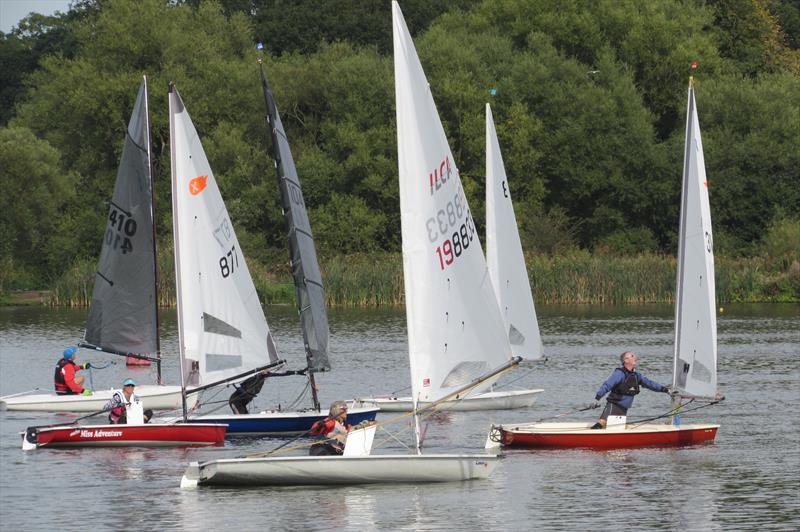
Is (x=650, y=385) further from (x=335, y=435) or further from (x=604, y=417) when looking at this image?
(x=335, y=435)

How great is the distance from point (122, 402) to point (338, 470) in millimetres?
6223

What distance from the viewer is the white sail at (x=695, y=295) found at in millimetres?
28531

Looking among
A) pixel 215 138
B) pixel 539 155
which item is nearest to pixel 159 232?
pixel 215 138

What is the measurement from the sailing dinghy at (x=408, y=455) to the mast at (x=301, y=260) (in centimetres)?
595

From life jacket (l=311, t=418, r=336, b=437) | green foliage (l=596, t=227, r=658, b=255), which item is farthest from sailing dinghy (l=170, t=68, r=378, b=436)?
green foliage (l=596, t=227, r=658, b=255)

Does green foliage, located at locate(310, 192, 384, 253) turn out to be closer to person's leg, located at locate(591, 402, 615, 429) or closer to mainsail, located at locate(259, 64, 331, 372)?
mainsail, located at locate(259, 64, 331, 372)

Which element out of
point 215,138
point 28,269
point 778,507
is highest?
point 215,138

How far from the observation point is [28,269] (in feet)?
266

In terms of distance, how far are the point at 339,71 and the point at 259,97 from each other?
4.78 meters

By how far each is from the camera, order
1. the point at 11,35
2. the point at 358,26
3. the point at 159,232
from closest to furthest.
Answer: the point at 159,232 → the point at 358,26 → the point at 11,35

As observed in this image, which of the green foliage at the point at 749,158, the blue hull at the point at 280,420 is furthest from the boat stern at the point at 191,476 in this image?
the green foliage at the point at 749,158

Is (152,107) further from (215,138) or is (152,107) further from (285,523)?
(285,523)

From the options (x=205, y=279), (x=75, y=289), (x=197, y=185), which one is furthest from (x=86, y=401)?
(x=75, y=289)

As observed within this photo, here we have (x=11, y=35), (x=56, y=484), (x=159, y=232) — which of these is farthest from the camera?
(x=11, y=35)
